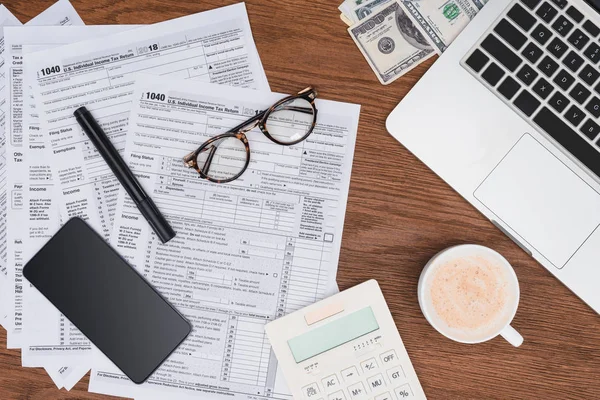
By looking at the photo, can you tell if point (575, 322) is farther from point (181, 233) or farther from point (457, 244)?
point (181, 233)

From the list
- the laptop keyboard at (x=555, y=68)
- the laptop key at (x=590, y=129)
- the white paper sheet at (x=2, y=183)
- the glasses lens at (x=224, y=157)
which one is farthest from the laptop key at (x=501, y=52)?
the white paper sheet at (x=2, y=183)

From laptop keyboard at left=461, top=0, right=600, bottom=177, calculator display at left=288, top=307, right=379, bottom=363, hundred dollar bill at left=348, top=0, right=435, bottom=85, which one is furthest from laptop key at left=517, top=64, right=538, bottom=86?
calculator display at left=288, top=307, right=379, bottom=363

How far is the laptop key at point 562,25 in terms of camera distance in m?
0.61

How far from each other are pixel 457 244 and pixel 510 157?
12cm

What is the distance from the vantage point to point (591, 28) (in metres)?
0.61

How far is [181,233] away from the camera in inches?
26.7

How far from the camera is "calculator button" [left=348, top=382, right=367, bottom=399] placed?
0.66 m

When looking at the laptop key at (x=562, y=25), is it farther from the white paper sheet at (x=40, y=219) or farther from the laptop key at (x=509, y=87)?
the white paper sheet at (x=40, y=219)

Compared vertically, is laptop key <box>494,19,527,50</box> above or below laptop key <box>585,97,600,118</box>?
above

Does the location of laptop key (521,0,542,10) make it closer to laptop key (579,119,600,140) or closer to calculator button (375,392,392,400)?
laptop key (579,119,600,140)

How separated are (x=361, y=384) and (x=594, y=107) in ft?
1.37

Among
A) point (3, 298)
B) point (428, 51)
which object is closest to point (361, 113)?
point (428, 51)

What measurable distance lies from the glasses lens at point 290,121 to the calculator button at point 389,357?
28cm

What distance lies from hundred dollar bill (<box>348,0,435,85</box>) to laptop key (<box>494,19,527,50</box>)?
82 mm
